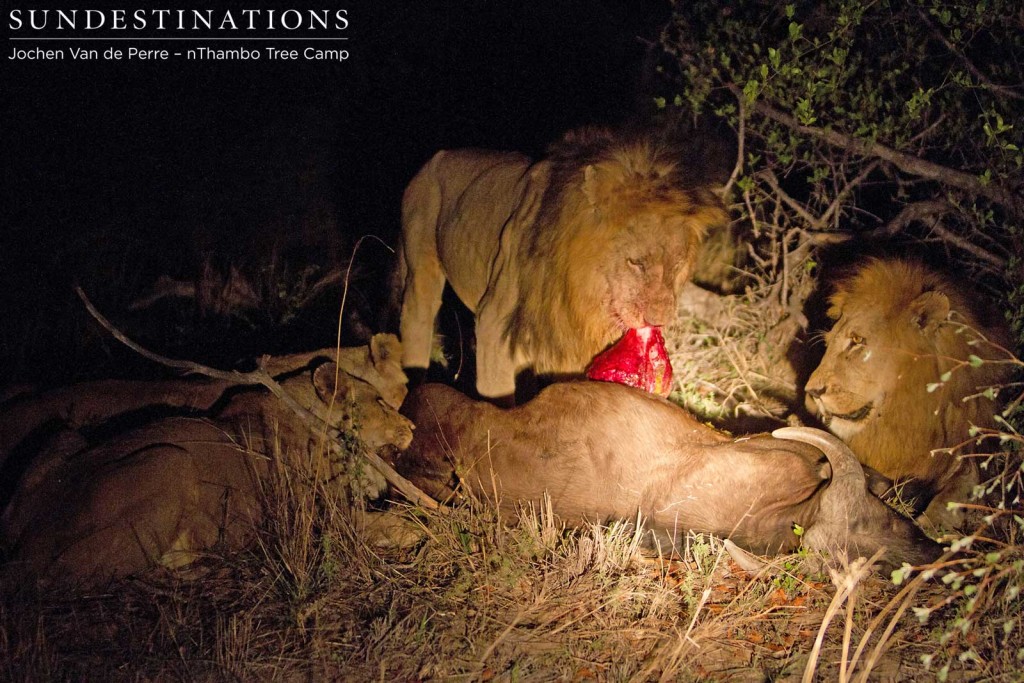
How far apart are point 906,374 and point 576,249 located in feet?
6.21

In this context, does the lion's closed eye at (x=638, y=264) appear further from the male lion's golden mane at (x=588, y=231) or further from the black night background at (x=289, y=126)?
the black night background at (x=289, y=126)

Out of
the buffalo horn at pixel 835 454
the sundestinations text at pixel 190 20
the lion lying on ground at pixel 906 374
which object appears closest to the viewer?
the buffalo horn at pixel 835 454

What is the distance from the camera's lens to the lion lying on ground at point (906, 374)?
4391 millimetres

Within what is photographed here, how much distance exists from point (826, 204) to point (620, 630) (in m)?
4.73

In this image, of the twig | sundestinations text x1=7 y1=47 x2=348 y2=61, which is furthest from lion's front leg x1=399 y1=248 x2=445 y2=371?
sundestinations text x1=7 y1=47 x2=348 y2=61

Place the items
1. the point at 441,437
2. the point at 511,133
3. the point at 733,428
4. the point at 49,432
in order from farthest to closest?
the point at 511,133, the point at 733,428, the point at 49,432, the point at 441,437

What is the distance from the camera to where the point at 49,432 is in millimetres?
4410

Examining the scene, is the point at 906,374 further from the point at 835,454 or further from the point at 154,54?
the point at 154,54

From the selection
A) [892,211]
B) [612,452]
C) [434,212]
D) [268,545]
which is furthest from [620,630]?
[892,211]

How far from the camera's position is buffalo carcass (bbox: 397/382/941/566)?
10.5 feet

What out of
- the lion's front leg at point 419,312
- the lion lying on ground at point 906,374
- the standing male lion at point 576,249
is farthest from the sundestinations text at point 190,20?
the lion lying on ground at point 906,374

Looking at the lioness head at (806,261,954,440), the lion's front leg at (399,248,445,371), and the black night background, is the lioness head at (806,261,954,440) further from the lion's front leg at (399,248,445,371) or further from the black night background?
Answer: the black night background

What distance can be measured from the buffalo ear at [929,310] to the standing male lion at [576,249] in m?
1.12

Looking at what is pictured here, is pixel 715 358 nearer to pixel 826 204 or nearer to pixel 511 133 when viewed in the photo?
pixel 826 204
